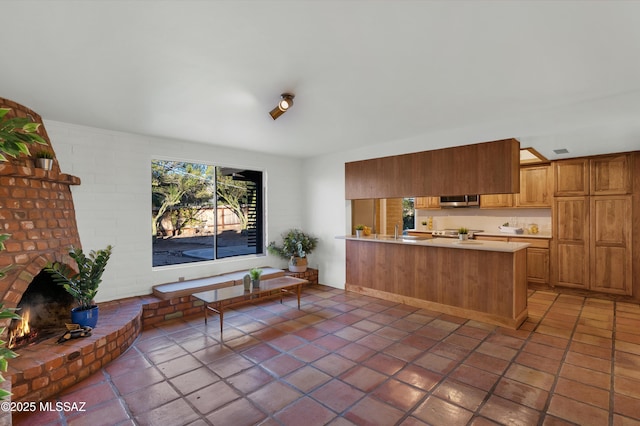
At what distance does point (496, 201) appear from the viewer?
20.4 ft

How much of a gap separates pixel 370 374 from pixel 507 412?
1021mm

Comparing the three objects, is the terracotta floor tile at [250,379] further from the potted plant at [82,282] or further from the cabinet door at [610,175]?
the cabinet door at [610,175]

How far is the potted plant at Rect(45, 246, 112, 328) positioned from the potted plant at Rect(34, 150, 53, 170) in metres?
0.85

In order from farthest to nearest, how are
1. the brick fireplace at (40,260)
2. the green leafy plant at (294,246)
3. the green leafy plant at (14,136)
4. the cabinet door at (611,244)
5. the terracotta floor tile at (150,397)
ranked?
1. the green leafy plant at (294,246)
2. the cabinet door at (611,244)
3. the brick fireplace at (40,260)
4. the terracotta floor tile at (150,397)
5. the green leafy plant at (14,136)

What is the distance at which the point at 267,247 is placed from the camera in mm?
5789

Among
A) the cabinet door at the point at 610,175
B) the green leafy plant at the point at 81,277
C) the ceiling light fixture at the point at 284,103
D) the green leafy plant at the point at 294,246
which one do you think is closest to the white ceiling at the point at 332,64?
the ceiling light fixture at the point at 284,103

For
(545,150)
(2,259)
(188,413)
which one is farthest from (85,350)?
(545,150)

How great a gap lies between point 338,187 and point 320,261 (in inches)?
58.2

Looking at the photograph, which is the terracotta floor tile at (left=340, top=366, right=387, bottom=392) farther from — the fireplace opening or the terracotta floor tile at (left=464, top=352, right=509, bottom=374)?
the fireplace opening

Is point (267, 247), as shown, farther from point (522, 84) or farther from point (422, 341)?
point (522, 84)

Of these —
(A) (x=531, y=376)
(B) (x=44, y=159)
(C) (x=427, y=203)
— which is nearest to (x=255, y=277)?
(B) (x=44, y=159)

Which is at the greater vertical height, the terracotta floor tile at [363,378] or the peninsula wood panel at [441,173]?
the peninsula wood panel at [441,173]

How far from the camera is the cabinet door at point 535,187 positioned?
5629 mm

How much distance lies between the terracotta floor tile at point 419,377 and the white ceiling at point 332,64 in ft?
8.20
